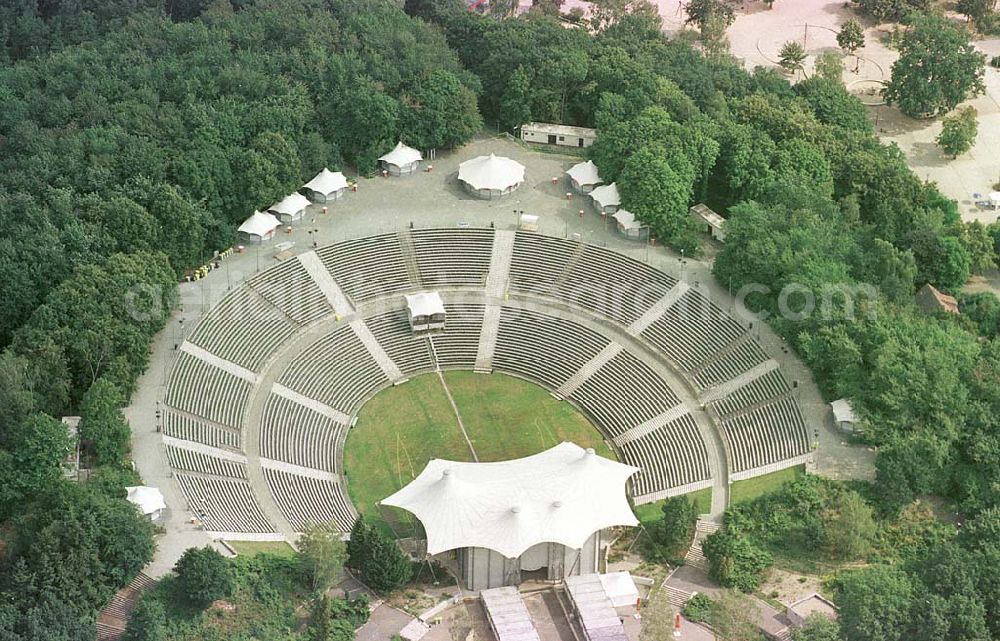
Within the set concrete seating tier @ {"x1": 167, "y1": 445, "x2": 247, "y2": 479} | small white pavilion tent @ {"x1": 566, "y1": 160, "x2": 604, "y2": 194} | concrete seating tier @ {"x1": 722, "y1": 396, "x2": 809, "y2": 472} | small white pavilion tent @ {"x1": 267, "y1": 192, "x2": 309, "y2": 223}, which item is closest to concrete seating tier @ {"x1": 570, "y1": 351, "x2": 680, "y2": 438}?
concrete seating tier @ {"x1": 722, "y1": 396, "x2": 809, "y2": 472}

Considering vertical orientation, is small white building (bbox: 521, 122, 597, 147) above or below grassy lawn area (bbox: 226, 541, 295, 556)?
above

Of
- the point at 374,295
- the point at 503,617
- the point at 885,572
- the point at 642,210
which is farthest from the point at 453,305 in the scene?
the point at 885,572

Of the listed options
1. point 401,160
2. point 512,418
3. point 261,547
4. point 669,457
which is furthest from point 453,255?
point 261,547

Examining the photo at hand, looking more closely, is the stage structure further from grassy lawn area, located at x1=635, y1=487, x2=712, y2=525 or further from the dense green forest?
the dense green forest

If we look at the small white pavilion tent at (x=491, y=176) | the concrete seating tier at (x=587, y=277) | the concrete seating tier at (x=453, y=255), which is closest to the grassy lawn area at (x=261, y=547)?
the concrete seating tier at (x=453, y=255)

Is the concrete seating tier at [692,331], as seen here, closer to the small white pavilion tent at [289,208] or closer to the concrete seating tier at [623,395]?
the concrete seating tier at [623,395]

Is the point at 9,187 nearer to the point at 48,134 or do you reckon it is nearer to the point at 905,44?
the point at 48,134
